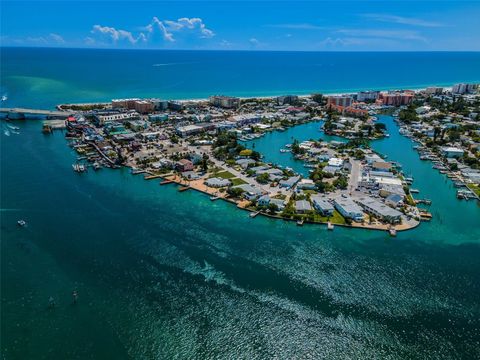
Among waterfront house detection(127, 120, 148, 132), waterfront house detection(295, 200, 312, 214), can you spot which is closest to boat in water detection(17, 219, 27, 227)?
waterfront house detection(295, 200, 312, 214)

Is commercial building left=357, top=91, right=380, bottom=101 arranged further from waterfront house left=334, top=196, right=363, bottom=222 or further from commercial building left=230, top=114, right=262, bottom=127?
waterfront house left=334, top=196, right=363, bottom=222

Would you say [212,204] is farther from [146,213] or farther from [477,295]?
[477,295]

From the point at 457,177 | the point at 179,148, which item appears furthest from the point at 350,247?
the point at 179,148

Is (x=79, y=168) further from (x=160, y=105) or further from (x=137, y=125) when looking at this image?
(x=160, y=105)

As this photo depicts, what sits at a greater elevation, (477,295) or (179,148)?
(179,148)

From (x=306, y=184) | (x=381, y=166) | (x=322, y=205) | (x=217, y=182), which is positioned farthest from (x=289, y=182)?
(x=381, y=166)

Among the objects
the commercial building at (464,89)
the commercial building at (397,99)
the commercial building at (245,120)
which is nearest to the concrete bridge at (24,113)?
the commercial building at (245,120)

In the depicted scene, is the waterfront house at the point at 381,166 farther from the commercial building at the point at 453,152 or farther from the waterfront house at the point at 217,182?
the waterfront house at the point at 217,182
